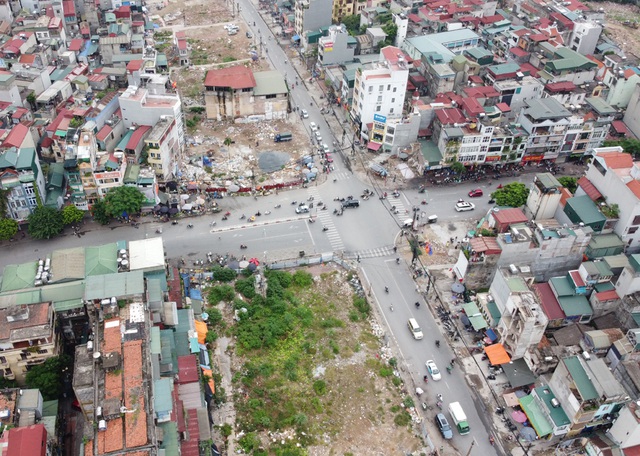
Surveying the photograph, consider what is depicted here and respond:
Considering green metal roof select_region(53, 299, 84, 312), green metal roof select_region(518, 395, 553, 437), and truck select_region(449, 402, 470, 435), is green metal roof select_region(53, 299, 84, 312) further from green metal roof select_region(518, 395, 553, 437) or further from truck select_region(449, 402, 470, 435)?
green metal roof select_region(518, 395, 553, 437)

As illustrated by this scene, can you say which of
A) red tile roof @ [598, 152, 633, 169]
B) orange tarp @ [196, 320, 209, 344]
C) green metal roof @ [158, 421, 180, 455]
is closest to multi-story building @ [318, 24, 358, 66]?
red tile roof @ [598, 152, 633, 169]

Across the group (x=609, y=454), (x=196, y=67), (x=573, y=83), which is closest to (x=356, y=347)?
(x=609, y=454)

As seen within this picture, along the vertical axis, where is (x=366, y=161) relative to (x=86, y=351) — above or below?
below

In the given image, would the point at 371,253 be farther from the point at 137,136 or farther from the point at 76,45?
the point at 76,45

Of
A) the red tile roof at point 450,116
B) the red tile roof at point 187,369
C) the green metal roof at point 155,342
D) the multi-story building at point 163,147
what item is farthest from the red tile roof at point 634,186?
the multi-story building at point 163,147

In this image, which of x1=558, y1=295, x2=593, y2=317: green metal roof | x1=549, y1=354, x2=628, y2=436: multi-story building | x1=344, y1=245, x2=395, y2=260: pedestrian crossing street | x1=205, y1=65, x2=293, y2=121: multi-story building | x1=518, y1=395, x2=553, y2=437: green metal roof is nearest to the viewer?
x1=549, y1=354, x2=628, y2=436: multi-story building

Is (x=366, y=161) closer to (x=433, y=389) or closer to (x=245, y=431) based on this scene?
(x=433, y=389)
